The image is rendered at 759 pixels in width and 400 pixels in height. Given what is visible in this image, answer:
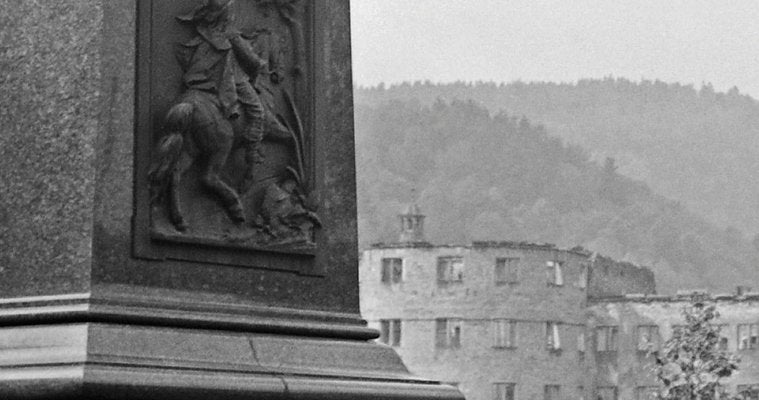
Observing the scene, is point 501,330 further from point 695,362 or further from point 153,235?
point 153,235

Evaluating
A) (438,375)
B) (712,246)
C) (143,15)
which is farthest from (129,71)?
(712,246)

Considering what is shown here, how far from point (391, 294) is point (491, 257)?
3951 millimetres

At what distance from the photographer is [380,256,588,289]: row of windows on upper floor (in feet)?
315

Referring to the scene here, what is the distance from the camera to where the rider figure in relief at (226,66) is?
10.1 meters

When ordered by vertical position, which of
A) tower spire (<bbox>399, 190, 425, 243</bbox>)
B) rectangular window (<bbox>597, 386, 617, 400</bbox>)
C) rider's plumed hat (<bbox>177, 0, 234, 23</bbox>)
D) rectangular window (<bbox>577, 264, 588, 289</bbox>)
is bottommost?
rectangular window (<bbox>597, 386, 617, 400</bbox>)

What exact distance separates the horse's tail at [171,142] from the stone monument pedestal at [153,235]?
2 centimetres

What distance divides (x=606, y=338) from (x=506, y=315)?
5.08m

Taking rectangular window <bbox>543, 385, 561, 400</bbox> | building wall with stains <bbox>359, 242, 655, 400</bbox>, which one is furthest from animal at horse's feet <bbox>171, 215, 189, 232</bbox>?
rectangular window <bbox>543, 385, 561, 400</bbox>

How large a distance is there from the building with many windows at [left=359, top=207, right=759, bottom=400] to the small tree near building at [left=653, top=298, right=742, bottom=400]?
1280 inches

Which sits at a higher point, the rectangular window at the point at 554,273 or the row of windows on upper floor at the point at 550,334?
the rectangular window at the point at 554,273

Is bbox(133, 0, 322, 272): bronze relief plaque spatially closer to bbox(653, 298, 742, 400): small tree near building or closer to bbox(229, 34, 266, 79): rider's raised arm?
bbox(229, 34, 266, 79): rider's raised arm

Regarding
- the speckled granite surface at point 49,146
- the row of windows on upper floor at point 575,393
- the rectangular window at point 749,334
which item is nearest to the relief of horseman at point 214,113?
the speckled granite surface at point 49,146

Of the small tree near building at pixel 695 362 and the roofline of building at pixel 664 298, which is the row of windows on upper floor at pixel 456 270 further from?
the small tree near building at pixel 695 362

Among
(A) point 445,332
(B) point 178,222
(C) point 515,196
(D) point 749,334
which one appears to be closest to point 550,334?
(A) point 445,332
